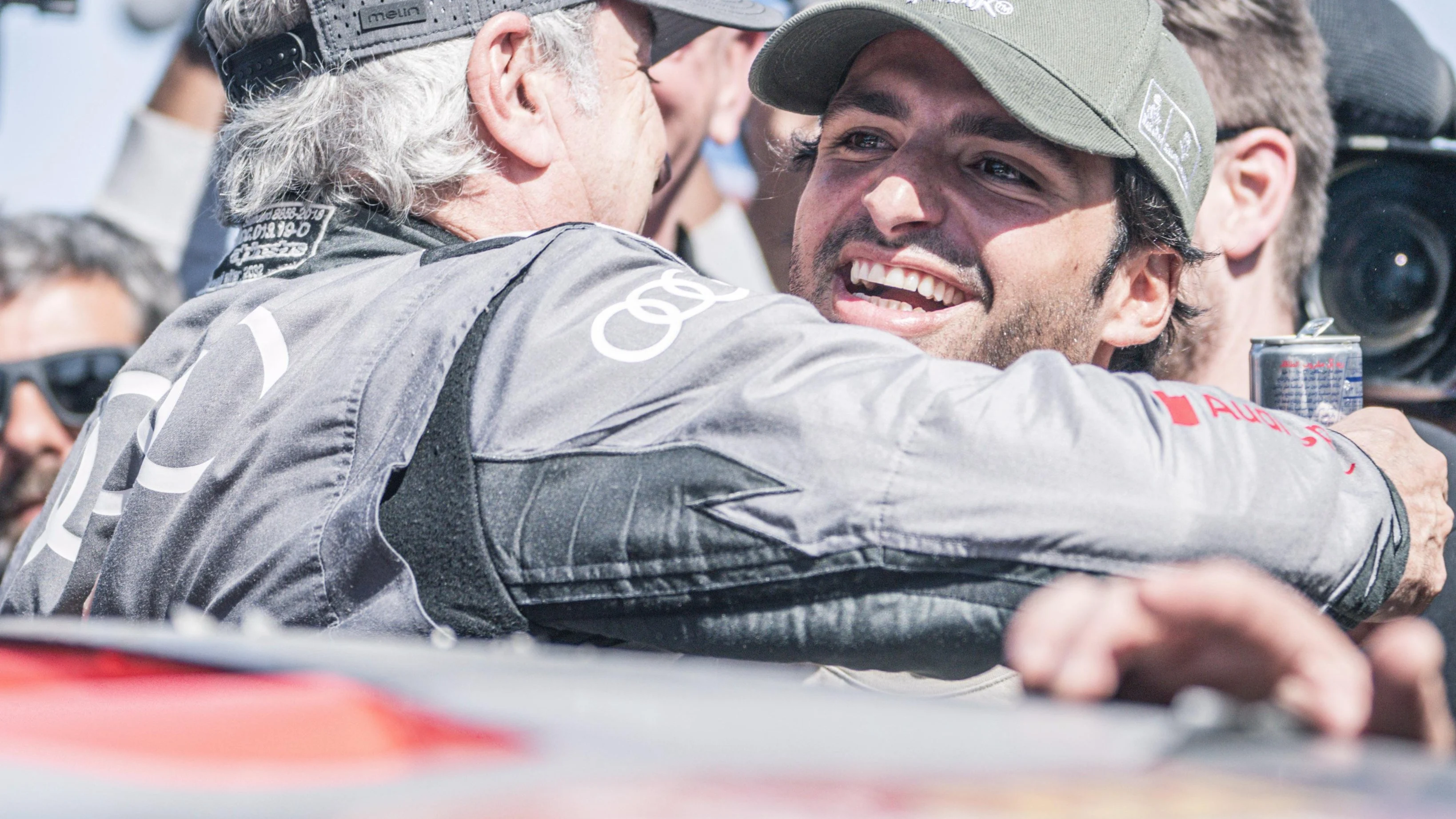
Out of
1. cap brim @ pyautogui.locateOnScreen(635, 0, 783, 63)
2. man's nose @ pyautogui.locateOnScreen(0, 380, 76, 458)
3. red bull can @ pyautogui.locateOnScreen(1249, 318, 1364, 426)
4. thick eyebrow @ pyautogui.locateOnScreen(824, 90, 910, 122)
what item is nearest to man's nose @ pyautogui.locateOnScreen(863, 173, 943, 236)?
thick eyebrow @ pyautogui.locateOnScreen(824, 90, 910, 122)

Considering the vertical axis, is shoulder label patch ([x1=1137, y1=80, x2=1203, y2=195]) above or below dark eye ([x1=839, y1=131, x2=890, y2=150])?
above

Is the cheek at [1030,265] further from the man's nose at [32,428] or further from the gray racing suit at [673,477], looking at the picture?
the man's nose at [32,428]

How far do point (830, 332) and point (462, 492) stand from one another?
0.39 m

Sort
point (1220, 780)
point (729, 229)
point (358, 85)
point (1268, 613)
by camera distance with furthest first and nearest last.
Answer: point (729, 229)
point (358, 85)
point (1268, 613)
point (1220, 780)

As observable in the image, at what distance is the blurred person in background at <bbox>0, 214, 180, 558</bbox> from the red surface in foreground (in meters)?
2.76

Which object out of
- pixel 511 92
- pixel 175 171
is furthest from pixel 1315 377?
pixel 175 171

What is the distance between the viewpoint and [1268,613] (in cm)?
67

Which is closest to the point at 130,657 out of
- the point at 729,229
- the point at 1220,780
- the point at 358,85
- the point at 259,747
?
the point at 259,747

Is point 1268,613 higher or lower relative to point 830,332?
higher

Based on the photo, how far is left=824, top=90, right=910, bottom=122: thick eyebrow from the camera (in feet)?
6.97

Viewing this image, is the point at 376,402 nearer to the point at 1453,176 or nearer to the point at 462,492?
the point at 462,492

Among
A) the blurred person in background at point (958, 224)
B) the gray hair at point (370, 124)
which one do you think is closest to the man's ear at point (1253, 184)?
the blurred person in background at point (958, 224)

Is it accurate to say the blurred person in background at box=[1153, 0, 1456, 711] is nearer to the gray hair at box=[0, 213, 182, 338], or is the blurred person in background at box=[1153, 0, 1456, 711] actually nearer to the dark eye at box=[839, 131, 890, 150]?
the dark eye at box=[839, 131, 890, 150]

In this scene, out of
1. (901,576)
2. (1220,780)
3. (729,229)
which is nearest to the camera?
(1220,780)
